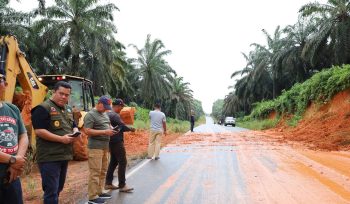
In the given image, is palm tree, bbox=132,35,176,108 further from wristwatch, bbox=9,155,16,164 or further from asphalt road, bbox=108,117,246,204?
wristwatch, bbox=9,155,16,164

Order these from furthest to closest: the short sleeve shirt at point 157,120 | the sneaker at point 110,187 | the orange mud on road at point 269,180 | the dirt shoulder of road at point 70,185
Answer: the short sleeve shirt at point 157,120 < the sneaker at point 110,187 < the dirt shoulder of road at point 70,185 < the orange mud on road at point 269,180

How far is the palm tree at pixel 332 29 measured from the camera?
30016 mm

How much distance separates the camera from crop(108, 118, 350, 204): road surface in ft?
24.1

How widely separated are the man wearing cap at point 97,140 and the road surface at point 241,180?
537 mm

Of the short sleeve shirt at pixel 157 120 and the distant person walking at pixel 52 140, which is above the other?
the short sleeve shirt at pixel 157 120

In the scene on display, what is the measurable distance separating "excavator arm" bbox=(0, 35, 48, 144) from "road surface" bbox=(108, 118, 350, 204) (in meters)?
2.79

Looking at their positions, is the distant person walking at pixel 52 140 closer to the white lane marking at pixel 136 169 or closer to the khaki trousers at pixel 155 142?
the white lane marking at pixel 136 169

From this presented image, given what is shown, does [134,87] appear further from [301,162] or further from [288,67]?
[301,162]

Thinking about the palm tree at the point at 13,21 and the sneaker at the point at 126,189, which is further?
the palm tree at the point at 13,21

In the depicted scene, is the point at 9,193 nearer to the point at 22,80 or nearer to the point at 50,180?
the point at 50,180

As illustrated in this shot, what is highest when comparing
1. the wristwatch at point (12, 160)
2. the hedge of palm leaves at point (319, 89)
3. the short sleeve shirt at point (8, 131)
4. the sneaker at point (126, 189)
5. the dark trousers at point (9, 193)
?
the hedge of palm leaves at point (319, 89)

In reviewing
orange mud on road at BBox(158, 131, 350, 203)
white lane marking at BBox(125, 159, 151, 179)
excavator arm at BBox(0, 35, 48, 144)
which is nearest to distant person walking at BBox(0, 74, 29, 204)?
orange mud on road at BBox(158, 131, 350, 203)

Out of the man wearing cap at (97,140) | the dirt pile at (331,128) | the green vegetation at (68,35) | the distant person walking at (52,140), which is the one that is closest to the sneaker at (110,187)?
the man wearing cap at (97,140)

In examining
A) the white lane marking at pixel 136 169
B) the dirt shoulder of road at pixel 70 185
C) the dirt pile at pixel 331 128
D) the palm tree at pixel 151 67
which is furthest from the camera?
the palm tree at pixel 151 67
